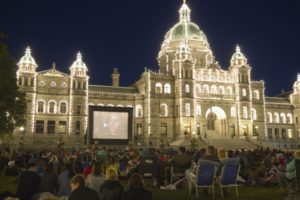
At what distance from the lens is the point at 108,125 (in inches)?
1731

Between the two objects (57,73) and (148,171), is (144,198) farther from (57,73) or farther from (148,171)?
(57,73)

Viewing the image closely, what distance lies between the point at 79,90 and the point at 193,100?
20.6 metres

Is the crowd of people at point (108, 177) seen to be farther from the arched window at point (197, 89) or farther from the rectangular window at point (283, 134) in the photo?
the rectangular window at point (283, 134)

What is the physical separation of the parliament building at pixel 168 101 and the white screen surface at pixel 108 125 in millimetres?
19498

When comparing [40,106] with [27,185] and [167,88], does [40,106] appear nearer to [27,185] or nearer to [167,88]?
[167,88]

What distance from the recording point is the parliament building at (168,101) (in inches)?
2478

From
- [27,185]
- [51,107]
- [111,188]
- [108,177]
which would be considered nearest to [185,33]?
[51,107]

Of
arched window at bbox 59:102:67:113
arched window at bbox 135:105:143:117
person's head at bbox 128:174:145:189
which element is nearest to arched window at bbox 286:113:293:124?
arched window at bbox 135:105:143:117

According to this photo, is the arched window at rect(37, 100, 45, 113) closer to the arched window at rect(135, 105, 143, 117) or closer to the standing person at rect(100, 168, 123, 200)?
the arched window at rect(135, 105, 143, 117)

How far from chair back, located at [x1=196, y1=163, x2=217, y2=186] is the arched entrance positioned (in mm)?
56156

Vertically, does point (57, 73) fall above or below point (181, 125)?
above

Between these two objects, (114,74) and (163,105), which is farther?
(114,74)

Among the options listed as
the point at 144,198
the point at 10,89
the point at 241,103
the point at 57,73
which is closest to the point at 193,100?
the point at 241,103

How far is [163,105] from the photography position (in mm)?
67938
